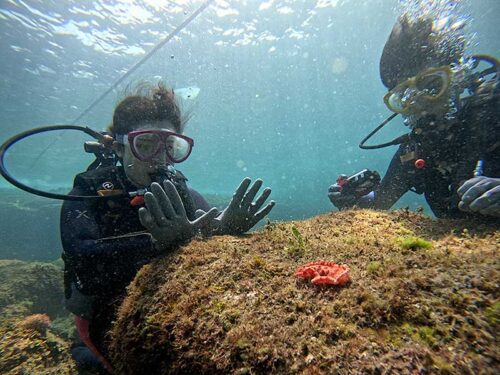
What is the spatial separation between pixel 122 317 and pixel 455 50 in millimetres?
6176

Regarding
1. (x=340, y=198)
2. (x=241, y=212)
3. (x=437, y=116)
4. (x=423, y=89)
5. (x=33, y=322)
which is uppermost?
(x=423, y=89)

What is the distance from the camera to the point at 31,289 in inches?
336

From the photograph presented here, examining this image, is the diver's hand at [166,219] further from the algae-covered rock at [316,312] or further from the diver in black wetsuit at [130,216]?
the algae-covered rock at [316,312]

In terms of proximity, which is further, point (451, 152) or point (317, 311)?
point (451, 152)

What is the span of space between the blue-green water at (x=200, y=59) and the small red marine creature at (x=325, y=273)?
432cm

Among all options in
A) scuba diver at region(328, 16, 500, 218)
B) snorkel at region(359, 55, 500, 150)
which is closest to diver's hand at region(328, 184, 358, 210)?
scuba diver at region(328, 16, 500, 218)

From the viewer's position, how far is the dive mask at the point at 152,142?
11.2 ft

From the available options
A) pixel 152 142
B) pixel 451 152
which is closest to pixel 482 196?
pixel 451 152

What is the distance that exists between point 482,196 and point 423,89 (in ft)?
8.46

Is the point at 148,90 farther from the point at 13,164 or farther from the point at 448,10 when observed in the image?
the point at 13,164

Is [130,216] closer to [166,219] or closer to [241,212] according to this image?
[166,219]

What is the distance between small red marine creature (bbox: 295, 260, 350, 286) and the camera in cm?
168

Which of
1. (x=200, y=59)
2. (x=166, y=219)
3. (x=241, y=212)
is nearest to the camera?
(x=166, y=219)

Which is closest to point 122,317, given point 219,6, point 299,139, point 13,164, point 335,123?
point 219,6
